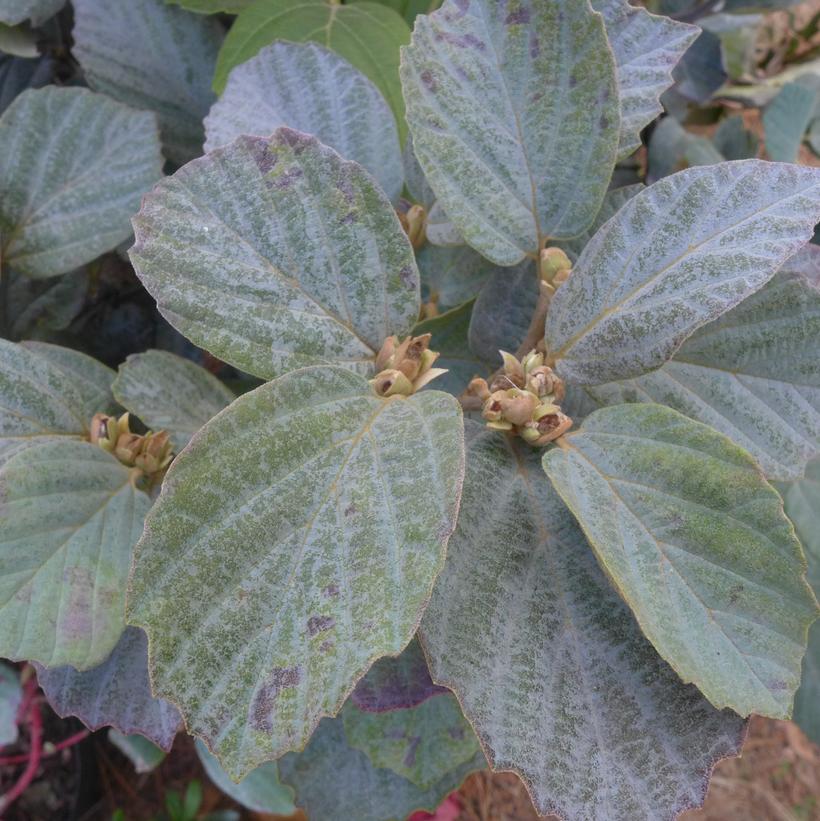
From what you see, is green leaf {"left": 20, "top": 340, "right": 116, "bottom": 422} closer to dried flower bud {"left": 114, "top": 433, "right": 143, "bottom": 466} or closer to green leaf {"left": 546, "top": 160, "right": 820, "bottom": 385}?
dried flower bud {"left": 114, "top": 433, "right": 143, "bottom": 466}

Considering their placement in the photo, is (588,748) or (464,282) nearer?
(588,748)

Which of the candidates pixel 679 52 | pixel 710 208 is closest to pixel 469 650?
pixel 710 208

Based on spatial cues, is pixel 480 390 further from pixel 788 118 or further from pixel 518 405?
pixel 788 118

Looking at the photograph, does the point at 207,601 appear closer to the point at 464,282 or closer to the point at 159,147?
the point at 464,282

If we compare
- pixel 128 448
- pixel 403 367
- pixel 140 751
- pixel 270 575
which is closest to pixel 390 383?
pixel 403 367

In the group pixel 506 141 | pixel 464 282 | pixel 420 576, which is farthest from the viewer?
pixel 464 282

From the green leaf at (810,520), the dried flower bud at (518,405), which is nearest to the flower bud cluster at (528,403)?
the dried flower bud at (518,405)
